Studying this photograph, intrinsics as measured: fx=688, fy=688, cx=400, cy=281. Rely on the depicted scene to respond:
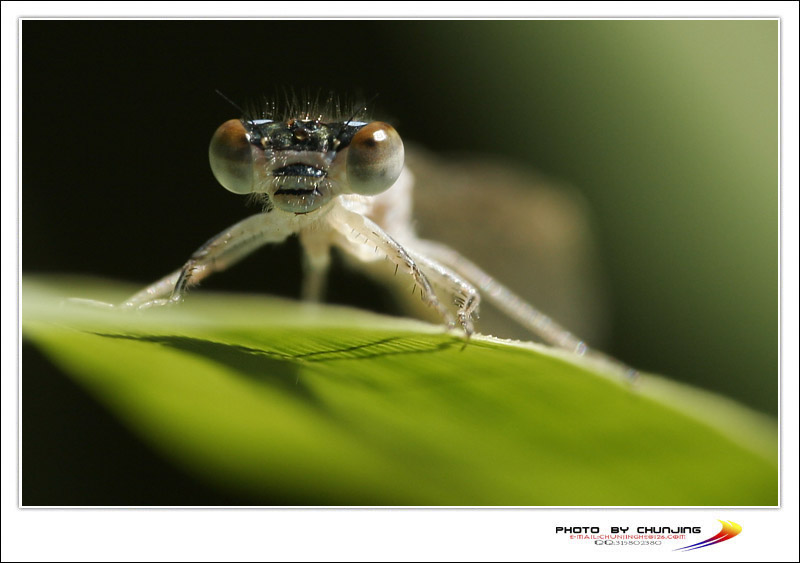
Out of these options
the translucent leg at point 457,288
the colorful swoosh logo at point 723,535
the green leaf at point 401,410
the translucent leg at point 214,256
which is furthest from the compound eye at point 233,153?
the colorful swoosh logo at point 723,535

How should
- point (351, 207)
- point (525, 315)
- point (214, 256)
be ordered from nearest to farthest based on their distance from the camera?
point (214, 256) → point (351, 207) → point (525, 315)

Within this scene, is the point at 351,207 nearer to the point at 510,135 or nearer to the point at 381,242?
the point at 381,242

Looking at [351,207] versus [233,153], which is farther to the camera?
[351,207]

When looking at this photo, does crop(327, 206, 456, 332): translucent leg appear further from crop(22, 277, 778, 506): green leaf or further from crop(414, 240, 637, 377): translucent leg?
crop(414, 240, 637, 377): translucent leg

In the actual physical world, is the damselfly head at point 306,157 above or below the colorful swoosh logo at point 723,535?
above

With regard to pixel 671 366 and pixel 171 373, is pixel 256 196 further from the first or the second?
pixel 671 366

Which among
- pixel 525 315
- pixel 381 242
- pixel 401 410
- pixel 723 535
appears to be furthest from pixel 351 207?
pixel 723 535

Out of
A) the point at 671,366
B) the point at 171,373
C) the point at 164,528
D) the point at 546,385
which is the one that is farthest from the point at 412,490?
the point at 671,366

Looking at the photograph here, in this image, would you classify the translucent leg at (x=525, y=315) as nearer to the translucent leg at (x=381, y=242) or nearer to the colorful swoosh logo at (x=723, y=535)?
the translucent leg at (x=381, y=242)
